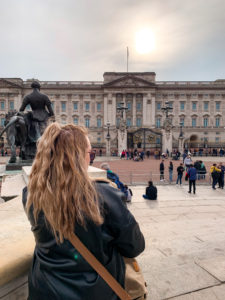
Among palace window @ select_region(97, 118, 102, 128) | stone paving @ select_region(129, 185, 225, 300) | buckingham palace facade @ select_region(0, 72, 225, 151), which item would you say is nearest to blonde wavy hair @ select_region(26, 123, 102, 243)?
stone paving @ select_region(129, 185, 225, 300)

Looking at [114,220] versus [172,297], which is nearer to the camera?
[114,220]

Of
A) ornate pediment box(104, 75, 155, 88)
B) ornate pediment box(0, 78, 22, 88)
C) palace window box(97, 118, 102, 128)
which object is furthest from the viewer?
palace window box(97, 118, 102, 128)

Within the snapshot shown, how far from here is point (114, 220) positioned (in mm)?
1343

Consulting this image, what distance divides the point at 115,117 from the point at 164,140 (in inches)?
1045

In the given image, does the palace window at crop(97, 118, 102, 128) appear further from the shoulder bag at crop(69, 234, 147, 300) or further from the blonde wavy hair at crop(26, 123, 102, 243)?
the shoulder bag at crop(69, 234, 147, 300)

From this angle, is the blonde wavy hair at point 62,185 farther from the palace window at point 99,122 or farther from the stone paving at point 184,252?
the palace window at point 99,122

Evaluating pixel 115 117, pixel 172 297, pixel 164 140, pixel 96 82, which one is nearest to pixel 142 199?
pixel 172 297

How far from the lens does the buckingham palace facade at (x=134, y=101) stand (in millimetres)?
57938

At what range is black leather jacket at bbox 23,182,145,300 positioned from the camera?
127cm

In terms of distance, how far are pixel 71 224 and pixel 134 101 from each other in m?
59.6

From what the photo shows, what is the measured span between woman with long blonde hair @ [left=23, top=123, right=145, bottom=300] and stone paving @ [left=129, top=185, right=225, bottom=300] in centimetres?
146

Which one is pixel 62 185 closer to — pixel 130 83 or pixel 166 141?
pixel 166 141

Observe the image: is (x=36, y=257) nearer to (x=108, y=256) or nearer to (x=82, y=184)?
(x=108, y=256)

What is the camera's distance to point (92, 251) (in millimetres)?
→ 1287
